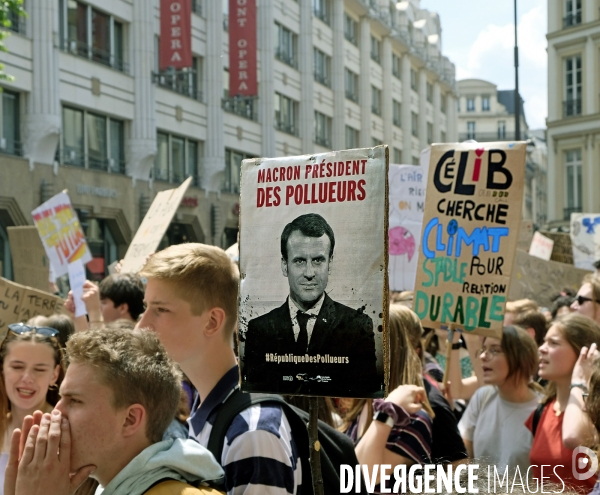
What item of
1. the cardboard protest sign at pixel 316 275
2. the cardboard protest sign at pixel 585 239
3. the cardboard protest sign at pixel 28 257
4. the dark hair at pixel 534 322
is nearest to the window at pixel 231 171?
the cardboard protest sign at pixel 585 239

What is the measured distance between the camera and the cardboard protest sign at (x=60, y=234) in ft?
30.6

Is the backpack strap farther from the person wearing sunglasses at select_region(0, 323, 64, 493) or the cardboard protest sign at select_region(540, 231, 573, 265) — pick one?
the cardboard protest sign at select_region(540, 231, 573, 265)

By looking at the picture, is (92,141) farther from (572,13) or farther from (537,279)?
(572,13)

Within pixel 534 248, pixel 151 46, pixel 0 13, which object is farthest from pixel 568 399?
pixel 151 46

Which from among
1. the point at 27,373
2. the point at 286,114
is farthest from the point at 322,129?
the point at 27,373

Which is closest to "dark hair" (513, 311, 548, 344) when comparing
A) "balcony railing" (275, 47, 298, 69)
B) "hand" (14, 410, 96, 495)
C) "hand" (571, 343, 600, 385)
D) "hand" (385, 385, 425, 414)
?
"hand" (571, 343, 600, 385)

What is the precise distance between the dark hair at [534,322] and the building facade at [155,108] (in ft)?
58.0

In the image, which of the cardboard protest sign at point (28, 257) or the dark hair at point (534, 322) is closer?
the dark hair at point (534, 322)

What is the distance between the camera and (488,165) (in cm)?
501

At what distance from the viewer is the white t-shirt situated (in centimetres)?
484

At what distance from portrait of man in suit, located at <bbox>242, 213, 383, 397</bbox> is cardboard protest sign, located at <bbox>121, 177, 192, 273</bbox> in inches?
194

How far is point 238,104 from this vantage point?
114 feet

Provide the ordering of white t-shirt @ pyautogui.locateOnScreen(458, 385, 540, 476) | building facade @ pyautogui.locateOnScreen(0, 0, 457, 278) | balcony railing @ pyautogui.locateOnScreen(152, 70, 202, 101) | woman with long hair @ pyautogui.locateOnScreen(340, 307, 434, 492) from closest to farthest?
A: woman with long hair @ pyautogui.locateOnScreen(340, 307, 434, 492) < white t-shirt @ pyautogui.locateOnScreen(458, 385, 540, 476) < building facade @ pyautogui.locateOnScreen(0, 0, 457, 278) < balcony railing @ pyautogui.locateOnScreen(152, 70, 202, 101)

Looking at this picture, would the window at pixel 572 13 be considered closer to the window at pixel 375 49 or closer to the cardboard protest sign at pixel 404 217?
the window at pixel 375 49
